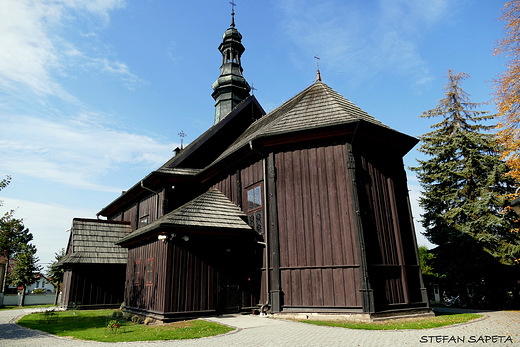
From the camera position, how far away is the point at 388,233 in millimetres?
11734

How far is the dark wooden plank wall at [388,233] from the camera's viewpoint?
1099 centimetres

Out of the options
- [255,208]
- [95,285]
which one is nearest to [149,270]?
[255,208]

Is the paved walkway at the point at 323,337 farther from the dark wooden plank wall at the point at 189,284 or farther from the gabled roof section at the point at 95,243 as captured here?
the gabled roof section at the point at 95,243

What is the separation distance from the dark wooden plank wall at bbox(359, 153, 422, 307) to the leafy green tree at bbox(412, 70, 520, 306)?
20.9ft

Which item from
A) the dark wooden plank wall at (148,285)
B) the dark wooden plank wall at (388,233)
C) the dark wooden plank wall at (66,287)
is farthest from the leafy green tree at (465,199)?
the dark wooden plank wall at (66,287)

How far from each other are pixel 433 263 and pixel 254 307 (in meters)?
11.0

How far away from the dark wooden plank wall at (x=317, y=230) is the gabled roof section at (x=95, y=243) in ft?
35.5

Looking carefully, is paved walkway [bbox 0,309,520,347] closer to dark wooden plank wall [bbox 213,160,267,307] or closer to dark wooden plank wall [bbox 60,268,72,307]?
dark wooden plank wall [bbox 213,160,267,307]

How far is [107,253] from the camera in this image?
62.1ft

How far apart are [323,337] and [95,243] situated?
614 inches

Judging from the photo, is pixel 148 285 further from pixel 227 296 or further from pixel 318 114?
Result: pixel 318 114

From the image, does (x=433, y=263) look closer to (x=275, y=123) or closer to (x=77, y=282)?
(x=275, y=123)

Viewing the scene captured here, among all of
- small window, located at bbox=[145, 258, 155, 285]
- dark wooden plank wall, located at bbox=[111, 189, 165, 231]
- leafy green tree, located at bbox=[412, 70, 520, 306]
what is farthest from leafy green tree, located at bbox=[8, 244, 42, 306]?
leafy green tree, located at bbox=[412, 70, 520, 306]

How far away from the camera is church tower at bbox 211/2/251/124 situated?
25.2m
